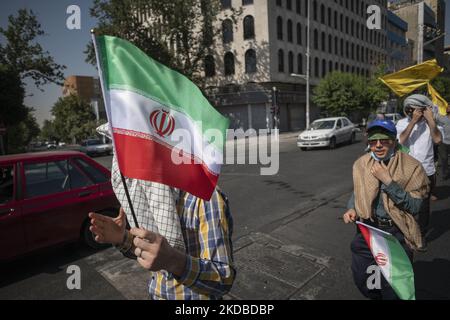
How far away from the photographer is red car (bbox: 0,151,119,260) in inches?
143

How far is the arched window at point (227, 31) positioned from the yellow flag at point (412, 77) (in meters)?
28.6

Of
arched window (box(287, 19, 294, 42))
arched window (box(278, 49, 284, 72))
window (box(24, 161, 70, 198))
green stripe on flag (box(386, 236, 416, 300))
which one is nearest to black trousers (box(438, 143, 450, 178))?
green stripe on flag (box(386, 236, 416, 300))

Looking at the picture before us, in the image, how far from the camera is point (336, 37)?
3991 centimetres

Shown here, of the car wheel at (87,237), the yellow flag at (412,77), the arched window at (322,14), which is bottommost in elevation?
the car wheel at (87,237)

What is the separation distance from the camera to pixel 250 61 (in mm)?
30766

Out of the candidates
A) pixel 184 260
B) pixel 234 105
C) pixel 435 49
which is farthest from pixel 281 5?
pixel 435 49

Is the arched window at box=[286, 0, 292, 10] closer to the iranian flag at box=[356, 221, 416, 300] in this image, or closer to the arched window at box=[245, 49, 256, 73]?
the arched window at box=[245, 49, 256, 73]

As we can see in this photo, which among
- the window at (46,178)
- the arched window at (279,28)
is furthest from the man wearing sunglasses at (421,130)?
the arched window at (279,28)

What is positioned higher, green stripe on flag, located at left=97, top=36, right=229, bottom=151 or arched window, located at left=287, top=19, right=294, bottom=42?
arched window, located at left=287, top=19, right=294, bottom=42

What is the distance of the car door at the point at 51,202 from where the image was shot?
148 inches

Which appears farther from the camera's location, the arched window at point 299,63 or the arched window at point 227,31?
the arched window at point 299,63

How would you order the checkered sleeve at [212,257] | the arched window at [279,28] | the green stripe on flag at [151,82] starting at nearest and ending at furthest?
the checkered sleeve at [212,257], the green stripe on flag at [151,82], the arched window at [279,28]

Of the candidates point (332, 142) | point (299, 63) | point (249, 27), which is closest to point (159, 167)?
point (332, 142)

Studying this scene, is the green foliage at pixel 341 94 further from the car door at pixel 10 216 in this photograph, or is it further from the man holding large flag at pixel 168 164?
the man holding large flag at pixel 168 164
